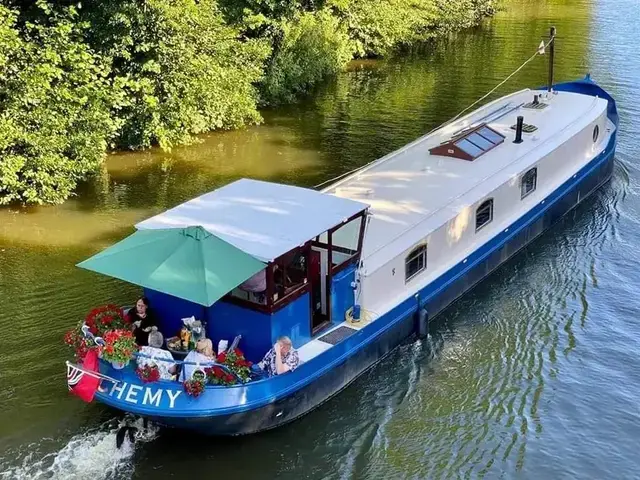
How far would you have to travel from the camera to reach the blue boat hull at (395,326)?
40.2 feet


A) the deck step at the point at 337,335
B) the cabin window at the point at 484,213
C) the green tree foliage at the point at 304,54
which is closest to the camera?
the deck step at the point at 337,335

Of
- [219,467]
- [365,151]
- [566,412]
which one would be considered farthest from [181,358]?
[365,151]

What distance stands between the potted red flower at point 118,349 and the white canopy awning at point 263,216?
5.80 ft

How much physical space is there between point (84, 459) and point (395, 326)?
5.53 meters

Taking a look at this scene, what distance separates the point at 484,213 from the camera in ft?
57.4

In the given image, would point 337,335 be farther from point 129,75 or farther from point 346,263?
point 129,75

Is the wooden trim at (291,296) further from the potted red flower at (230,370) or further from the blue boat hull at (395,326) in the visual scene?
the blue boat hull at (395,326)

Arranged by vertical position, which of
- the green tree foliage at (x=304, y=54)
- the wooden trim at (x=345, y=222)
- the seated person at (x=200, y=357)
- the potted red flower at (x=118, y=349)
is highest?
the green tree foliage at (x=304, y=54)

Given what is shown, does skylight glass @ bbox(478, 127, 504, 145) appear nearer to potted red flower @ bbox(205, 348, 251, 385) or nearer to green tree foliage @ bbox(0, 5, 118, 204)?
green tree foliage @ bbox(0, 5, 118, 204)

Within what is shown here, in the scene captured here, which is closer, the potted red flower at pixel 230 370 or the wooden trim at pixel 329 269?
the potted red flower at pixel 230 370

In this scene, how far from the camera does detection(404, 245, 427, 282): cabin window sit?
596 inches

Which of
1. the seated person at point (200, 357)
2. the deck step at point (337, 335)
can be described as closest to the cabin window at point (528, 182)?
the deck step at point (337, 335)

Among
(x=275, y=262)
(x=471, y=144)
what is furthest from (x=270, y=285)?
(x=471, y=144)

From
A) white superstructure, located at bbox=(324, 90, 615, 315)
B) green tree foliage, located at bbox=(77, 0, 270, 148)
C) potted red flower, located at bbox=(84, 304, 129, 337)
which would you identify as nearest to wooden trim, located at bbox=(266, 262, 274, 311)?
white superstructure, located at bbox=(324, 90, 615, 315)
